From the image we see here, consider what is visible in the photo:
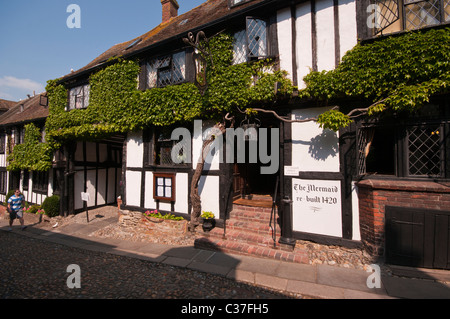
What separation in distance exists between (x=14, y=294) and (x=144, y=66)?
738 cm

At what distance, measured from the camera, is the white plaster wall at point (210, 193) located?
257 inches

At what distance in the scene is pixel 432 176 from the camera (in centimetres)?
441

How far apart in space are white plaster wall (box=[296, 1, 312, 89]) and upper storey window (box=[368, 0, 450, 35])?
138 cm

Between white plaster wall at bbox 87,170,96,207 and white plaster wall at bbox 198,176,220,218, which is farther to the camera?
white plaster wall at bbox 87,170,96,207

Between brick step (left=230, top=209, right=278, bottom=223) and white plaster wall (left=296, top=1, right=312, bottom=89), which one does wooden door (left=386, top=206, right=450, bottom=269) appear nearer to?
brick step (left=230, top=209, right=278, bottom=223)

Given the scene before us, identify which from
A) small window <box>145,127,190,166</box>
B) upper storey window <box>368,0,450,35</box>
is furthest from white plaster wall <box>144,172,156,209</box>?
upper storey window <box>368,0,450,35</box>

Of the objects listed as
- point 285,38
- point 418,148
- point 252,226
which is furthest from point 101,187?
point 418,148

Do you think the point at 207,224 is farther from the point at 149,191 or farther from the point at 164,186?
the point at 149,191

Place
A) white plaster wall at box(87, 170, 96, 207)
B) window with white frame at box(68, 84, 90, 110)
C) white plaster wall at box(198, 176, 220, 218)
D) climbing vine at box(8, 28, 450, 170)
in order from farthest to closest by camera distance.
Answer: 1. white plaster wall at box(87, 170, 96, 207)
2. window with white frame at box(68, 84, 90, 110)
3. white plaster wall at box(198, 176, 220, 218)
4. climbing vine at box(8, 28, 450, 170)

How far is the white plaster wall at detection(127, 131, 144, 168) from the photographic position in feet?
25.9

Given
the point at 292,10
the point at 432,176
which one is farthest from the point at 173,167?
the point at 432,176

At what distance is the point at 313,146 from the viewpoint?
532 centimetres
